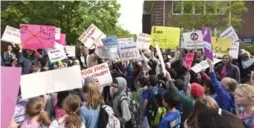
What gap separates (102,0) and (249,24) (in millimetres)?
17548

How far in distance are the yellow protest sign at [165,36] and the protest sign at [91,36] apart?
132 centimetres

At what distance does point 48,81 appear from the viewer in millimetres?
6125

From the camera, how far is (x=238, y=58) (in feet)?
40.7

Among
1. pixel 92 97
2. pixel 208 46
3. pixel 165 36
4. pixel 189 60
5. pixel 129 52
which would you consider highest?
pixel 165 36

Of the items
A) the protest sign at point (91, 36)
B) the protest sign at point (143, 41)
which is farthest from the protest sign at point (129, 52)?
the protest sign at point (143, 41)

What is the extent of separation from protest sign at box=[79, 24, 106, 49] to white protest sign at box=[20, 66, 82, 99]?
6.06m

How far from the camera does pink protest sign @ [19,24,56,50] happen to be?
11.3 m

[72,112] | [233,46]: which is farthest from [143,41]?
[72,112]

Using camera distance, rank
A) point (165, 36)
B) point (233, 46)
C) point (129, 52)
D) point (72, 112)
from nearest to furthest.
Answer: point (72, 112) → point (129, 52) → point (233, 46) → point (165, 36)

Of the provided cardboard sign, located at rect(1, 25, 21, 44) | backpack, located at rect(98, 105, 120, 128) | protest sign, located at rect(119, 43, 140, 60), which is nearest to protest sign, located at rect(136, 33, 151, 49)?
protest sign, located at rect(119, 43, 140, 60)

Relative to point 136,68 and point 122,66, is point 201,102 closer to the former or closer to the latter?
point 136,68

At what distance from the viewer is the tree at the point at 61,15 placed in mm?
33031

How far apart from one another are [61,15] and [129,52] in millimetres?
22898

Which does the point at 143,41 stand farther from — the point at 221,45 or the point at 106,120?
the point at 106,120
